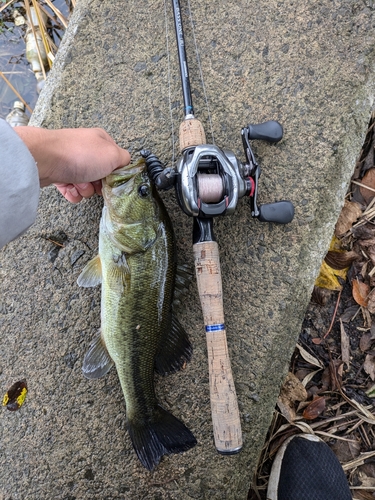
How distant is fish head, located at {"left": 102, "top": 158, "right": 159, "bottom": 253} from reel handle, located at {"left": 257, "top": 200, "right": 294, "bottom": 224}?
0.66 meters

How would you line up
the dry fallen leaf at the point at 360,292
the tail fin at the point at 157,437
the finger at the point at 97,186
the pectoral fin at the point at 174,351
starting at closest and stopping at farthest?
the tail fin at the point at 157,437 → the pectoral fin at the point at 174,351 → the finger at the point at 97,186 → the dry fallen leaf at the point at 360,292

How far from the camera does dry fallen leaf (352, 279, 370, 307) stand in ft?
10.3

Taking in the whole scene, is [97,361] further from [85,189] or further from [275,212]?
[275,212]

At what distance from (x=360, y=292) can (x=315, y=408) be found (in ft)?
3.22

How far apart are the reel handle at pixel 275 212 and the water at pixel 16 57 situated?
342 cm

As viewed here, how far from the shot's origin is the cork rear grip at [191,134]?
7.88ft

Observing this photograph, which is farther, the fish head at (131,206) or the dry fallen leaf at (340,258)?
the dry fallen leaf at (340,258)

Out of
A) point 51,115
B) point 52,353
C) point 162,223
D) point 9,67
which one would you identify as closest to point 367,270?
point 162,223

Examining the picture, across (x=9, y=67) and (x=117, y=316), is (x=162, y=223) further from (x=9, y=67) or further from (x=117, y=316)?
(x=9, y=67)

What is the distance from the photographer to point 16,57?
4680 millimetres

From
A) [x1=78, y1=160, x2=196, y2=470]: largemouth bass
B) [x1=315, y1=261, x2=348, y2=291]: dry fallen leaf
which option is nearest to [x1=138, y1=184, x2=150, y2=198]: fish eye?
[x1=78, y1=160, x2=196, y2=470]: largemouth bass

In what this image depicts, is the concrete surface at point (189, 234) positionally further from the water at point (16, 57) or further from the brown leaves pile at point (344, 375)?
the water at point (16, 57)

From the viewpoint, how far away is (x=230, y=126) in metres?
2.82

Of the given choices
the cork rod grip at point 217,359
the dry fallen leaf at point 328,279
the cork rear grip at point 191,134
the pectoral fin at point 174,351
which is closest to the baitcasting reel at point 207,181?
the cork rear grip at point 191,134
